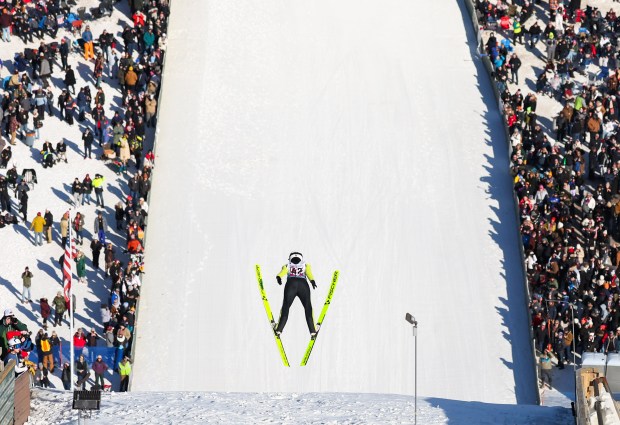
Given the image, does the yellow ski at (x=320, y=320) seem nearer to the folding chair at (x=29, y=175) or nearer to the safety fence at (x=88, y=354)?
the safety fence at (x=88, y=354)

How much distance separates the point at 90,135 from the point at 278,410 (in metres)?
16.4

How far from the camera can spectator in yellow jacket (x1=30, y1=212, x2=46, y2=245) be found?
50.3 metres

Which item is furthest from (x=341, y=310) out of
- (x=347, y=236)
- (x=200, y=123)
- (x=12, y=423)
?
(x=12, y=423)

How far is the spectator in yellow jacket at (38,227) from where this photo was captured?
5028 cm

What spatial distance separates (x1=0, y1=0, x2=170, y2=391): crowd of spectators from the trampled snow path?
Answer: 4283 millimetres

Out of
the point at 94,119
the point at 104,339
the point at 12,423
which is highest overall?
the point at 94,119

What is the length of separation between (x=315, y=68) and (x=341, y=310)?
40.7ft

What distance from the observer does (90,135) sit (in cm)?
5322

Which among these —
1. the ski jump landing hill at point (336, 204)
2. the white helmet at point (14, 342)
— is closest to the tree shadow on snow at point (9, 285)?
the ski jump landing hill at point (336, 204)

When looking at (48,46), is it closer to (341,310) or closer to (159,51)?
(159,51)

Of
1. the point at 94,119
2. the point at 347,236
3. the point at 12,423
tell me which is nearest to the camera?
the point at 12,423

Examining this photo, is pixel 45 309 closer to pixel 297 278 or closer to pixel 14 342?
pixel 14 342

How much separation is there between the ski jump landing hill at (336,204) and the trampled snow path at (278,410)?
6000mm

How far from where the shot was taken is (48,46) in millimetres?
57625
